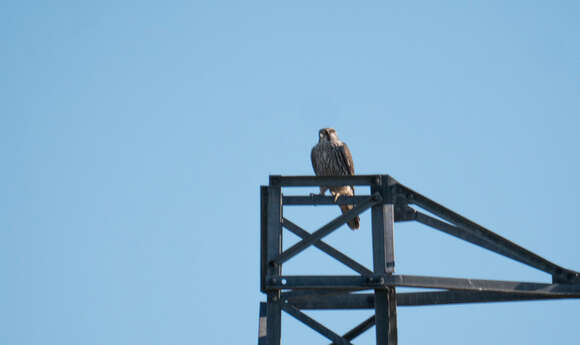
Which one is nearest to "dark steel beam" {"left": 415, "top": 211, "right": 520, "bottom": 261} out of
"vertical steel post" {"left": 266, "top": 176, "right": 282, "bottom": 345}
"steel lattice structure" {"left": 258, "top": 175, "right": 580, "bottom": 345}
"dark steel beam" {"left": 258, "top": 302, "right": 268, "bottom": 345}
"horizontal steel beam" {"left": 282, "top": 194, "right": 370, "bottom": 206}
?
"steel lattice structure" {"left": 258, "top": 175, "right": 580, "bottom": 345}

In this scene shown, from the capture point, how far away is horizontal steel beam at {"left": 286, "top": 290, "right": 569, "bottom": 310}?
8.40 meters

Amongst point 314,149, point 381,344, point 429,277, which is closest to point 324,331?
point 381,344

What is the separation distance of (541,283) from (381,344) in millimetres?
1769

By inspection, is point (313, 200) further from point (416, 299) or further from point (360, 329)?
point (416, 299)

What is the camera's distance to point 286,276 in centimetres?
739

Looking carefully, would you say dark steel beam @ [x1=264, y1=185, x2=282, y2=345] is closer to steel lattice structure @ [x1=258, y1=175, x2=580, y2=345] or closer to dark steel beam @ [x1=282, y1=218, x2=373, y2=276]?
steel lattice structure @ [x1=258, y1=175, x2=580, y2=345]

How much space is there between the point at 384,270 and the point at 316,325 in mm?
806

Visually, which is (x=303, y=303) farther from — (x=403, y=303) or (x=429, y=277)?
(x=429, y=277)

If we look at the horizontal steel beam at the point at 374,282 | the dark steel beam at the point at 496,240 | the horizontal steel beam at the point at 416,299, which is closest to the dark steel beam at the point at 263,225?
the horizontal steel beam at the point at 374,282

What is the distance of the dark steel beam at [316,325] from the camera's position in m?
7.52

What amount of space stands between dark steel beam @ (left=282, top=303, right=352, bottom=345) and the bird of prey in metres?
5.10

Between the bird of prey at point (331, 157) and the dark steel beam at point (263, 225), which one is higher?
the bird of prey at point (331, 157)

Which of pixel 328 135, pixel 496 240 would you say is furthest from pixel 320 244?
pixel 328 135

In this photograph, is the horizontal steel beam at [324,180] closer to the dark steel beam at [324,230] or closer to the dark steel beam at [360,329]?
the dark steel beam at [324,230]
